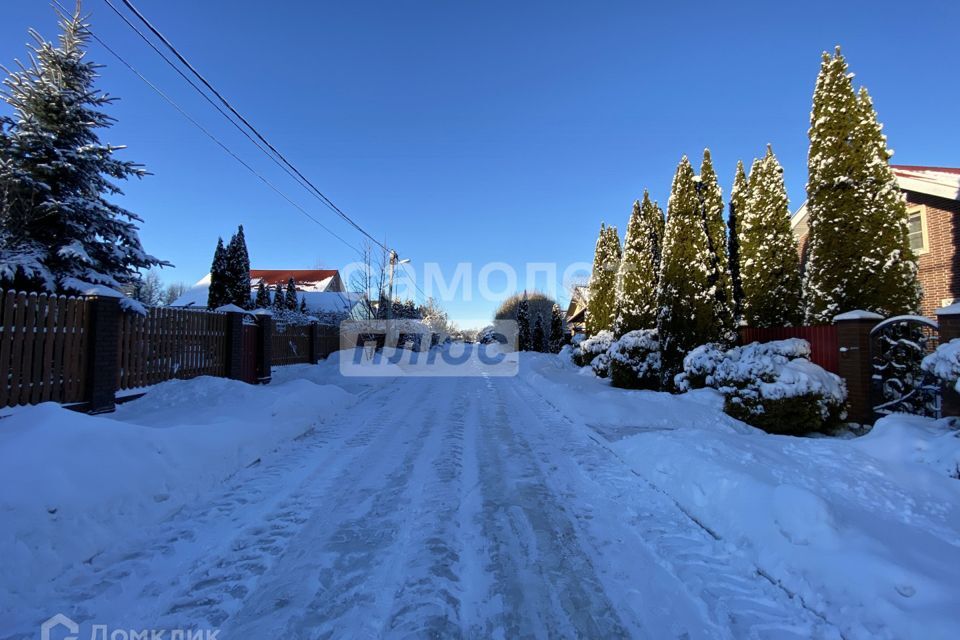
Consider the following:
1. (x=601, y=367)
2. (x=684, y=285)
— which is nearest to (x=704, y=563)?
(x=684, y=285)

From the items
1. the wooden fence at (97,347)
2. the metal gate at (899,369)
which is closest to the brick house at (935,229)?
the metal gate at (899,369)

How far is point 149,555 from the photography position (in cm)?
323

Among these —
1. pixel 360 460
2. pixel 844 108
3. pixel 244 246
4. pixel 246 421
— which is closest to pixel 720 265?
pixel 844 108

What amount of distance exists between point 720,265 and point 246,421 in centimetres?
1204

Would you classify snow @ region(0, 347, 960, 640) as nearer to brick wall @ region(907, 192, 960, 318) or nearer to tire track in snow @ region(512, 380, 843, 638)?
tire track in snow @ region(512, 380, 843, 638)

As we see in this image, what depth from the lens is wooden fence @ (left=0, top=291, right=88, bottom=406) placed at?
5.76m

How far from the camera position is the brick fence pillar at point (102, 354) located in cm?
682

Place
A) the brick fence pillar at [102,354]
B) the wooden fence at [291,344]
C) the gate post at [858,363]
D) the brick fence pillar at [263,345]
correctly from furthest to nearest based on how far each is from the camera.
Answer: the wooden fence at [291,344] → the brick fence pillar at [263,345] → the gate post at [858,363] → the brick fence pillar at [102,354]

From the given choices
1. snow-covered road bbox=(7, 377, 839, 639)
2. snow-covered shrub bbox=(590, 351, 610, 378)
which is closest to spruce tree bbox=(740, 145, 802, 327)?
snow-covered shrub bbox=(590, 351, 610, 378)

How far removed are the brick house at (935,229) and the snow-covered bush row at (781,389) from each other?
6070 mm

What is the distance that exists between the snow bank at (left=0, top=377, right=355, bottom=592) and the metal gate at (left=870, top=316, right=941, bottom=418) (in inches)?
366

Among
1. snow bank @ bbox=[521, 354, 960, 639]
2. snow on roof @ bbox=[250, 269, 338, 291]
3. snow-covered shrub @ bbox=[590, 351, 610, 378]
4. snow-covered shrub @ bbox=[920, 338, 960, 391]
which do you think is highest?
snow on roof @ bbox=[250, 269, 338, 291]

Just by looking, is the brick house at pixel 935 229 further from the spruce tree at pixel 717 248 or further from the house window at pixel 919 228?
the spruce tree at pixel 717 248

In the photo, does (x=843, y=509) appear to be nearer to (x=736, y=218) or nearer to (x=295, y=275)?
(x=736, y=218)
